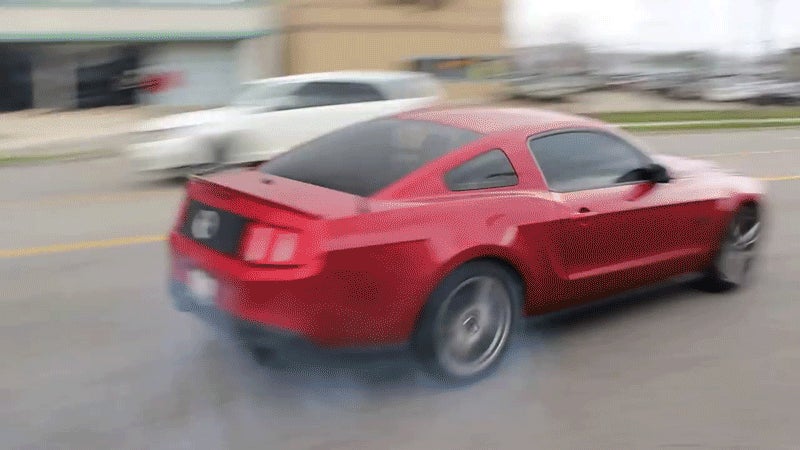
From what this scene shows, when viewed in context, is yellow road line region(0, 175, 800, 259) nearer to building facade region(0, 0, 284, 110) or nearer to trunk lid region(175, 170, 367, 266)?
trunk lid region(175, 170, 367, 266)

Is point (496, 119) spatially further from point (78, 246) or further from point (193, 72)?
point (193, 72)


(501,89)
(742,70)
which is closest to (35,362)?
(501,89)

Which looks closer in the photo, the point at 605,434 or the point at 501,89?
the point at 605,434

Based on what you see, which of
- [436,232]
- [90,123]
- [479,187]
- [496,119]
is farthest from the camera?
[90,123]

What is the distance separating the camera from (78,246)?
26.9ft

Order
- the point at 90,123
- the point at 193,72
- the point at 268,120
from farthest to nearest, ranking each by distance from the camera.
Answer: the point at 193,72, the point at 90,123, the point at 268,120

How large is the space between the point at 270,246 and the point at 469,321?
1.15 m

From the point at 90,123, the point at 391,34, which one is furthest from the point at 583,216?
the point at 391,34

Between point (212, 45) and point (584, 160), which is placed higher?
point (212, 45)

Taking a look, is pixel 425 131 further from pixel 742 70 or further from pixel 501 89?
pixel 742 70

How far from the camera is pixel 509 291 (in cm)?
502

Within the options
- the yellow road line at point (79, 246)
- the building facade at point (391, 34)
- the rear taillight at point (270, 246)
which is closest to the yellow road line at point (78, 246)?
the yellow road line at point (79, 246)

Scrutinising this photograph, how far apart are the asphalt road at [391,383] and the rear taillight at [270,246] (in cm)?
62

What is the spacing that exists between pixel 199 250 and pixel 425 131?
149cm
